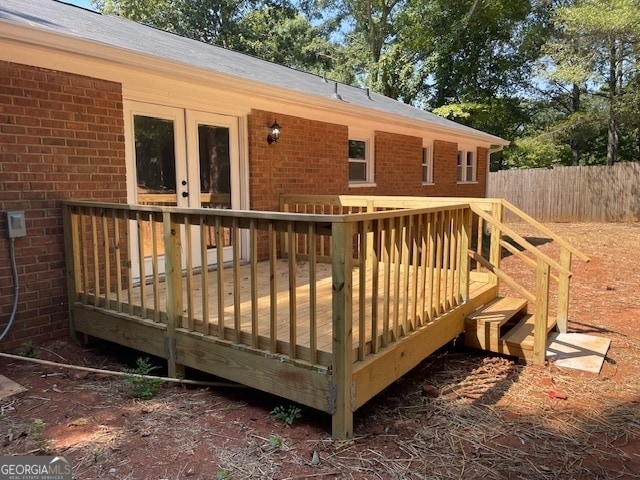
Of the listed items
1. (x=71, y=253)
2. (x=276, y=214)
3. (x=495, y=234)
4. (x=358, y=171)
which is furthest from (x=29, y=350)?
(x=358, y=171)

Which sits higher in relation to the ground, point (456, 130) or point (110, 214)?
point (456, 130)

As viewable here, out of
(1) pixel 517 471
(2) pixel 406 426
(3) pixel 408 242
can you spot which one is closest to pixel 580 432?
(1) pixel 517 471

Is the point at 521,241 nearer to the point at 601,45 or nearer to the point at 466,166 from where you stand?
the point at 466,166

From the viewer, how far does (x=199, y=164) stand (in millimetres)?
5551

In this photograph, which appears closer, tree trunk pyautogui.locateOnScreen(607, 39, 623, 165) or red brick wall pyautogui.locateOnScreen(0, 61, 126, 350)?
red brick wall pyautogui.locateOnScreen(0, 61, 126, 350)

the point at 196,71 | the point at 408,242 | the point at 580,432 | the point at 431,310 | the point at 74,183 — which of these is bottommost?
Result: the point at 580,432

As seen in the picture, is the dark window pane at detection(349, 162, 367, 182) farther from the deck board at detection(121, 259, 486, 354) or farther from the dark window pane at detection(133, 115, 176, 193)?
the dark window pane at detection(133, 115, 176, 193)

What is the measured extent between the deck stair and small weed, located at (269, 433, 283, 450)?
242 centimetres

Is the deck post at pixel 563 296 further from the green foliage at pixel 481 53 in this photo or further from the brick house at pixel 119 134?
the green foliage at pixel 481 53

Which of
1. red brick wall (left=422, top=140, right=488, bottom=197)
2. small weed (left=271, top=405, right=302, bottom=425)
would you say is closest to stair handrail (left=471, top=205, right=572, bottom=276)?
small weed (left=271, top=405, right=302, bottom=425)

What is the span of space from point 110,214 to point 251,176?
2447 millimetres

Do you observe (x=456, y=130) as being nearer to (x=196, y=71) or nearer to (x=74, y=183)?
(x=196, y=71)

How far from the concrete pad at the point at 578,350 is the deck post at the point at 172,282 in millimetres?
3351

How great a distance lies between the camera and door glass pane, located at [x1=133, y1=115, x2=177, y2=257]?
4.97 metres
